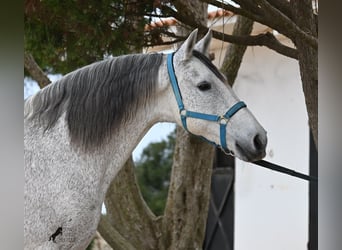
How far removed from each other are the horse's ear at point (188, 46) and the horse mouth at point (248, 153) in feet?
0.68

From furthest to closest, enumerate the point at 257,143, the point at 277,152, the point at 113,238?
the point at 277,152, the point at 113,238, the point at 257,143

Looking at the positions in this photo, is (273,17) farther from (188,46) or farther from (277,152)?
(277,152)

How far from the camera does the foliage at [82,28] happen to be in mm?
1474

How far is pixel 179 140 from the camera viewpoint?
89.8 inches

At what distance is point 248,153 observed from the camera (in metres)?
1.27

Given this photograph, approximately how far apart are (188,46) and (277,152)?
1780 mm

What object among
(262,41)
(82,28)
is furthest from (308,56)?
(82,28)

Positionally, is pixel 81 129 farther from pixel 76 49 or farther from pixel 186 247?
pixel 186 247

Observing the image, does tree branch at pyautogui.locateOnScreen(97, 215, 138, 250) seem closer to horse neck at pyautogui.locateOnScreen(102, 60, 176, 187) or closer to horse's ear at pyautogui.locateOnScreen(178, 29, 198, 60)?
horse neck at pyautogui.locateOnScreen(102, 60, 176, 187)

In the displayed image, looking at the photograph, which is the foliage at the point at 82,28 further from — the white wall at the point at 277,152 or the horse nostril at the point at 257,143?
the white wall at the point at 277,152

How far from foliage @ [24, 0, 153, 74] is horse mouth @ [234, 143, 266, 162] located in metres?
0.43

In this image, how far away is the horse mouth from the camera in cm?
127

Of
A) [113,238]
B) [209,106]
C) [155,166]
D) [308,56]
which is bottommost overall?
[113,238]

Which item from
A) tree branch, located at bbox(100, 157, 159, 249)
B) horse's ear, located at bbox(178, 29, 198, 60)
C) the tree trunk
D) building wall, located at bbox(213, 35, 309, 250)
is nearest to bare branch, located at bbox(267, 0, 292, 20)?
the tree trunk
